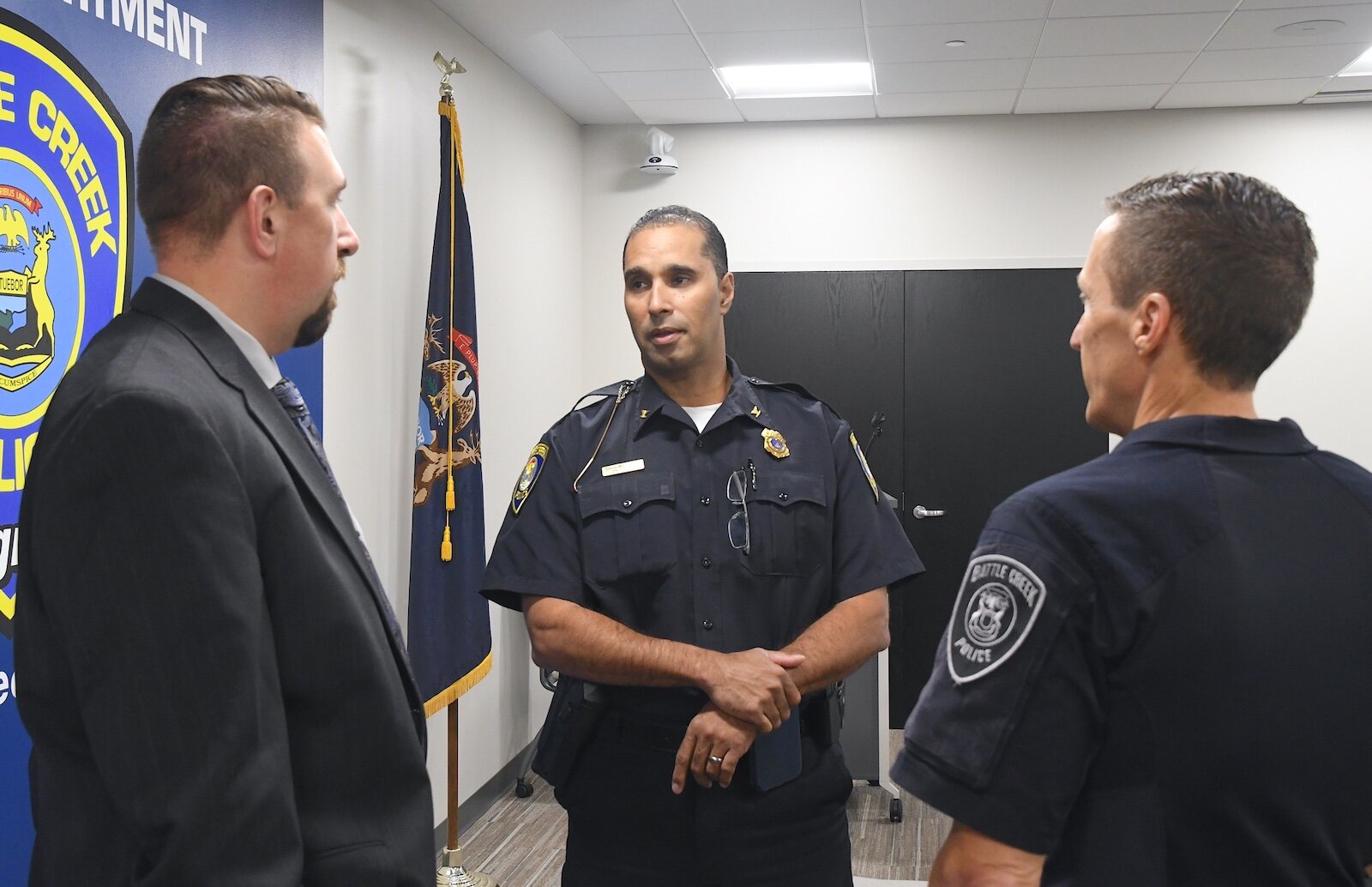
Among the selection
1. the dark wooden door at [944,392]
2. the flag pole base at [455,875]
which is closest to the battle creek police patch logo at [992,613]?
the flag pole base at [455,875]

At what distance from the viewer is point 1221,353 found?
1008 mm

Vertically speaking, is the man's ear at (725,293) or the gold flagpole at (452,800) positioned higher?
the man's ear at (725,293)

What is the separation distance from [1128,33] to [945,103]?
3.57 ft

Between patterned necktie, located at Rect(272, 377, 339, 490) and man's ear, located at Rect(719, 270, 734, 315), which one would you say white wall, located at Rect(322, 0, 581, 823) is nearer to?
man's ear, located at Rect(719, 270, 734, 315)

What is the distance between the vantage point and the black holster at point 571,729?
1790mm

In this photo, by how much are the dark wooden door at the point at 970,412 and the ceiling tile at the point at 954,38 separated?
1.18 metres

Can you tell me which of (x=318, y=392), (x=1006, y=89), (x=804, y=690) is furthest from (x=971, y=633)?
(x=1006, y=89)

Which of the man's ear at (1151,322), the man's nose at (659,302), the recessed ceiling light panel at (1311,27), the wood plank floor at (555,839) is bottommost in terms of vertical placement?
the wood plank floor at (555,839)

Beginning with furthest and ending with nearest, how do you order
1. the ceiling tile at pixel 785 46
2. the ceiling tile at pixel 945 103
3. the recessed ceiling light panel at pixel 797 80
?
the ceiling tile at pixel 945 103
the recessed ceiling light panel at pixel 797 80
the ceiling tile at pixel 785 46

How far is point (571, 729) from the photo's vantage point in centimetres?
179

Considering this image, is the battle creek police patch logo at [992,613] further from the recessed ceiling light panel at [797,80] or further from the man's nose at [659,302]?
the recessed ceiling light panel at [797,80]

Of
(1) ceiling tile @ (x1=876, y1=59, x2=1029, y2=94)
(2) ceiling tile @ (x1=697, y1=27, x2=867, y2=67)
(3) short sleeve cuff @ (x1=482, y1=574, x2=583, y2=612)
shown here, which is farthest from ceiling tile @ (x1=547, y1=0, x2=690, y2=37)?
(3) short sleeve cuff @ (x1=482, y1=574, x2=583, y2=612)

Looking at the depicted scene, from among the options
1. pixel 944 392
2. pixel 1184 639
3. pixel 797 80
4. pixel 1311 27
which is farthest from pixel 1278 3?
pixel 1184 639

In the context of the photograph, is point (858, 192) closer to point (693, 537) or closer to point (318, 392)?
point (318, 392)
